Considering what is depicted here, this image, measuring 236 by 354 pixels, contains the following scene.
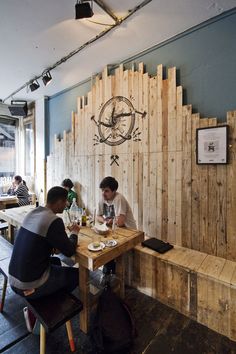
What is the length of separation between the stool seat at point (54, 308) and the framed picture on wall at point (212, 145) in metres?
1.93

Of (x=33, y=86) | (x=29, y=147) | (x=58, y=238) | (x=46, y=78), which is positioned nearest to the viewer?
(x=58, y=238)

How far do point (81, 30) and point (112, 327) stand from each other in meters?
3.21

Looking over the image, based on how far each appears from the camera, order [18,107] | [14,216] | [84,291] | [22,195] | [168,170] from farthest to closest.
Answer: [18,107] → [22,195] → [14,216] → [168,170] → [84,291]

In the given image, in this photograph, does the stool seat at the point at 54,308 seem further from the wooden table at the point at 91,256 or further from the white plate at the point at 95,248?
the white plate at the point at 95,248

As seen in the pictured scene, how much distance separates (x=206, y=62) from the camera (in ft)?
7.84

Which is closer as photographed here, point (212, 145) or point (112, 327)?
point (112, 327)

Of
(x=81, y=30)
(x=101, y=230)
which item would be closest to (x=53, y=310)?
(x=101, y=230)

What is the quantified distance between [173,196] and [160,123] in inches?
39.0

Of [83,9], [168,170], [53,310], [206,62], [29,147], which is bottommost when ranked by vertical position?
[53,310]

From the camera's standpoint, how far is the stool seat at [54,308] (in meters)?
1.33

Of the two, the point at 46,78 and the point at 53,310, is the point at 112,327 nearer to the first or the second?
the point at 53,310

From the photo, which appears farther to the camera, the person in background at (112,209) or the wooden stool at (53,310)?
the person in background at (112,209)

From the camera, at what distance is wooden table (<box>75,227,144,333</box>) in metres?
1.63

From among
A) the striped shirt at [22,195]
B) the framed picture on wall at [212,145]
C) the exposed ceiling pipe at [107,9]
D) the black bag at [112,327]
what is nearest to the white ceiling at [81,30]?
the exposed ceiling pipe at [107,9]
